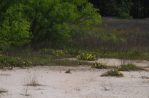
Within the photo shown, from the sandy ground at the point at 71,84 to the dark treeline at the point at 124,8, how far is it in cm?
3387

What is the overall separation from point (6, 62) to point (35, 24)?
7110 millimetres

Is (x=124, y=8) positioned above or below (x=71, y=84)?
above

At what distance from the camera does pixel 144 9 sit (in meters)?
54.4

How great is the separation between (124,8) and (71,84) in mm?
38218

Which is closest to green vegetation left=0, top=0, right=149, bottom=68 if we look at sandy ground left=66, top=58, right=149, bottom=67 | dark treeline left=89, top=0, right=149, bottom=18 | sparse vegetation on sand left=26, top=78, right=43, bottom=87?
sandy ground left=66, top=58, right=149, bottom=67

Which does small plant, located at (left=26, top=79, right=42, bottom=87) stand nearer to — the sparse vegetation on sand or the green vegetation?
the sparse vegetation on sand

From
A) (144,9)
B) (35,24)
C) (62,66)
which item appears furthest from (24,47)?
(144,9)

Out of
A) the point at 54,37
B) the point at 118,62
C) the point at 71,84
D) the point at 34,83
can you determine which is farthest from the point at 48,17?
the point at 34,83

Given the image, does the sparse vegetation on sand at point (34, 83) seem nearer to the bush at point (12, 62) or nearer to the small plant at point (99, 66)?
the bush at point (12, 62)

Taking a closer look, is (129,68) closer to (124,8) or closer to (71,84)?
(71,84)

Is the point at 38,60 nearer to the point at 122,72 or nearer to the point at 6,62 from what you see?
the point at 6,62

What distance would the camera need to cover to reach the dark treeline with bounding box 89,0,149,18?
174 ft

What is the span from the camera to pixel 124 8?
53.1 m

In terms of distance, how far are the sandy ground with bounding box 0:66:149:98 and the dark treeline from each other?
33.9 meters
